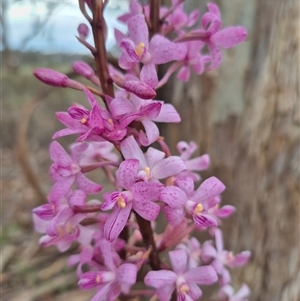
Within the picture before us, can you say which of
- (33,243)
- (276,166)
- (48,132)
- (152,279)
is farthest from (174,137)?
(48,132)

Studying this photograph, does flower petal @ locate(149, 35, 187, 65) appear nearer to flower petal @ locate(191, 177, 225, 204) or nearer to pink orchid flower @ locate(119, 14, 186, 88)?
pink orchid flower @ locate(119, 14, 186, 88)

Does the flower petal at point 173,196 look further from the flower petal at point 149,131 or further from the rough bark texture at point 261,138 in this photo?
the rough bark texture at point 261,138

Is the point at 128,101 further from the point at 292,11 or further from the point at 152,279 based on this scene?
the point at 292,11

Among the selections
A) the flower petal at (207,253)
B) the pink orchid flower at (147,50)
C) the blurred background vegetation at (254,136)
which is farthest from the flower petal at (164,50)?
the blurred background vegetation at (254,136)

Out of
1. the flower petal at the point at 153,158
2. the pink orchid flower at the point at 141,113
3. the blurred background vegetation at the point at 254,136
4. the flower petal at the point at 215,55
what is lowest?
the blurred background vegetation at the point at 254,136

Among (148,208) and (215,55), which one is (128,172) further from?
(215,55)

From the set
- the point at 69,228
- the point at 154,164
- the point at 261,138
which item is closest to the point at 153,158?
the point at 154,164
